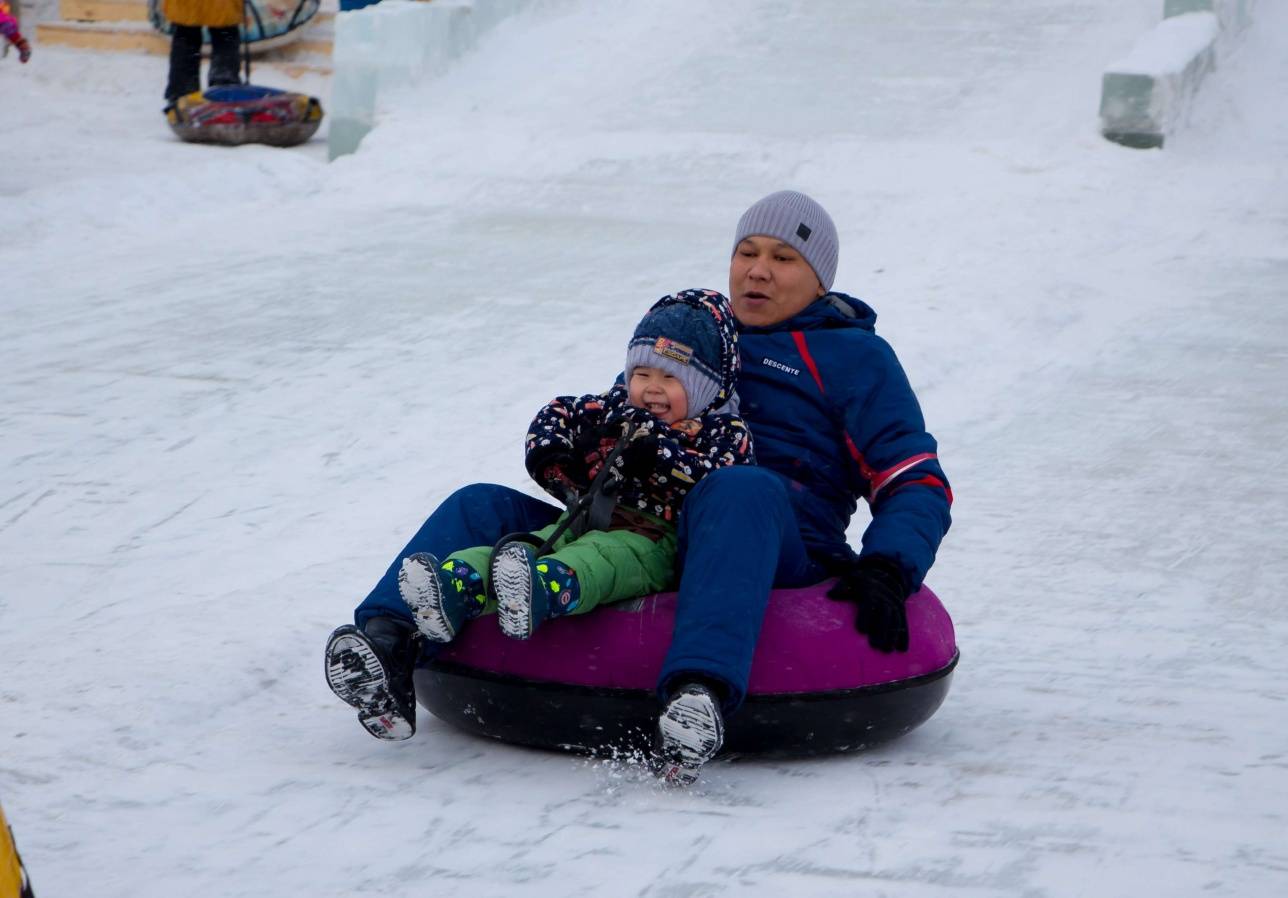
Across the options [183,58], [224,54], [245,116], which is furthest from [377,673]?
[224,54]

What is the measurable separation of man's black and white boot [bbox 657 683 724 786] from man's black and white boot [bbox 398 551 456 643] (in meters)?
0.43

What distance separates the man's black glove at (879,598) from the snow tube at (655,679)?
0.02 metres

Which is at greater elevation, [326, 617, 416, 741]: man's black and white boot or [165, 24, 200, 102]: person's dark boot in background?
[326, 617, 416, 741]: man's black and white boot

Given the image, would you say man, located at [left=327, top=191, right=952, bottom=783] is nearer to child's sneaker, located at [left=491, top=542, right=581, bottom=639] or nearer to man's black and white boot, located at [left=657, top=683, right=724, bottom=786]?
man's black and white boot, located at [left=657, top=683, right=724, bottom=786]

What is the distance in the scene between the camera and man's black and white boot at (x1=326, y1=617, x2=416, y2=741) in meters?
2.68

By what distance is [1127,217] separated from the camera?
7945 mm

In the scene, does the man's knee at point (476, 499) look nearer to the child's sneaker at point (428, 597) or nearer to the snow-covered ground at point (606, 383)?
the child's sneaker at point (428, 597)

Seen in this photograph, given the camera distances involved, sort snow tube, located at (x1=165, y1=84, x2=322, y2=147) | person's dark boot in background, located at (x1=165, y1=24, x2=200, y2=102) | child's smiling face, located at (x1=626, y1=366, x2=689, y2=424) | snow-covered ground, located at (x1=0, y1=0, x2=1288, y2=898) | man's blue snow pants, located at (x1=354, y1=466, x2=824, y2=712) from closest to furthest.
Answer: snow-covered ground, located at (x1=0, y1=0, x2=1288, y2=898) → man's blue snow pants, located at (x1=354, y1=466, x2=824, y2=712) → child's smiling face, located at (x1=626, y1=366, x2=689, y2=424) → snow tube, located at (x1=165, y1=84, x2=322, y2=147) → person's dark boot in background, located at (x1=165, y1=24, x2=200, y2=102)

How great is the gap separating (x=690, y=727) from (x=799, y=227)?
122 cm

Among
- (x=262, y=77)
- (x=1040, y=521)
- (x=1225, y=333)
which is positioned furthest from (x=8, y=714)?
(x=262, y=77)

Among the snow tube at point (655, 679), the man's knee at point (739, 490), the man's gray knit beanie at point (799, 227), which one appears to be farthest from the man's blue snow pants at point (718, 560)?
the man's gray knit beanie at point (799, 227)

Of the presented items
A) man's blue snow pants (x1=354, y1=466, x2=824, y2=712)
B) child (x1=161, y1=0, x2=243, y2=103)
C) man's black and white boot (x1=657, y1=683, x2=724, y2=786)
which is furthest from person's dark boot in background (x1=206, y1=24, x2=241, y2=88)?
man's black and white boot (x1=657, y1=683, x2=724, y2=786)

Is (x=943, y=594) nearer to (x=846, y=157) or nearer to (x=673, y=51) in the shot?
(x=846, y=157)

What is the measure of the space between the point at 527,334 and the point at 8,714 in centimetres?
363
